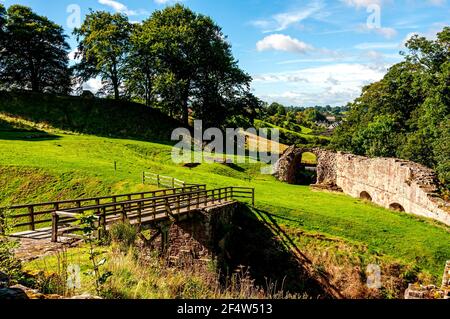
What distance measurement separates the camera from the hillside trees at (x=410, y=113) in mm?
45281

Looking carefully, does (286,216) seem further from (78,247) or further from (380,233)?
(78,247)

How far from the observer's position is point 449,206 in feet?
79.6

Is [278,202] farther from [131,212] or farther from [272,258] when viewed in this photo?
[131,212]

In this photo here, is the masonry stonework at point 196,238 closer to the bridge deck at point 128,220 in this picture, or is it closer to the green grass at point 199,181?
the bridge deck at point 128,220

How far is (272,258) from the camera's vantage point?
2158 cm

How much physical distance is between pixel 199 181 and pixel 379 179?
50.0 ft

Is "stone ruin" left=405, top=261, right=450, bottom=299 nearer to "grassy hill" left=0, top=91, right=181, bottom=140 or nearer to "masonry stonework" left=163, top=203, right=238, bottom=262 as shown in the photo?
"masonry stonework" left=163, top=203, right=238, bottom=262

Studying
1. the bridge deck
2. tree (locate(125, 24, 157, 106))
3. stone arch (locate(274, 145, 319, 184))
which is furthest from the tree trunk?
the bridge deck

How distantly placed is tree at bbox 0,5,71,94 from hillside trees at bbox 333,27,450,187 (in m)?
45.4

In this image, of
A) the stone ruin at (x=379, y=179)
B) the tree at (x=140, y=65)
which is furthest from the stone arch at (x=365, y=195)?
the tree at (x=140, y=65)

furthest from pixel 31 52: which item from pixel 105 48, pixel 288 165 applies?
pixel 288 165

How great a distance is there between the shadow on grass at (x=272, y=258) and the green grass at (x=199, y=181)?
1150mm
